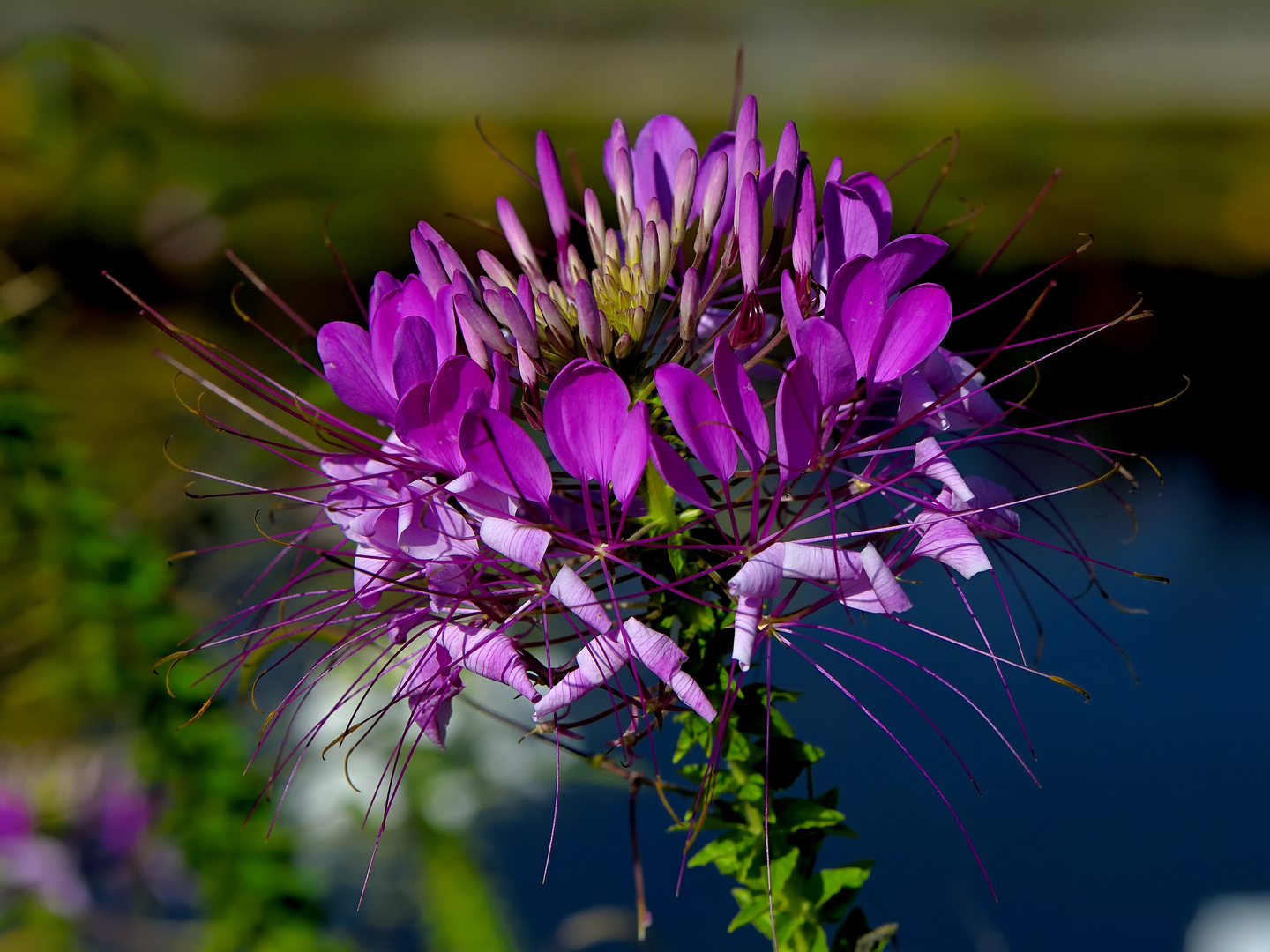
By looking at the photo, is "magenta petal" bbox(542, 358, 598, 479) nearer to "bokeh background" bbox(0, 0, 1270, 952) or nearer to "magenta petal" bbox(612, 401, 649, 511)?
"magenta petal" bbox(612, 401, 649, 511)

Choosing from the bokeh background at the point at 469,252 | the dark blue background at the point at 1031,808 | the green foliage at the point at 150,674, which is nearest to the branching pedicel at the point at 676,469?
the bokeh background at the point at 469,252

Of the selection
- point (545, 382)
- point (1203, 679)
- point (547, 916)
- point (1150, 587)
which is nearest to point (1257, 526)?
point (1150, 587)

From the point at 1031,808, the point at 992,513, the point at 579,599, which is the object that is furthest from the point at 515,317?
the point at 1031,808

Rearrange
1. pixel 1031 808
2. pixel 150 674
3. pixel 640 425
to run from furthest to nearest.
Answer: pixel 1031 808 < pixel 150 674 < pixel 640 425

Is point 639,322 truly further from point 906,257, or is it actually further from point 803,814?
point 803,814

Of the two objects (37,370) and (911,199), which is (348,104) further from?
(37,370)

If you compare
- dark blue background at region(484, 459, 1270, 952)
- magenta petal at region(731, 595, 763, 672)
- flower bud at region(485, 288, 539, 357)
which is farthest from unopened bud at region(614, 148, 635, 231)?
dark blue background at region(484, 459, 1270, 952)

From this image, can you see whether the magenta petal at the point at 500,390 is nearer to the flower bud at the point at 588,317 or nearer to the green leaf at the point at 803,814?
the flower bud at the point at 588,317
